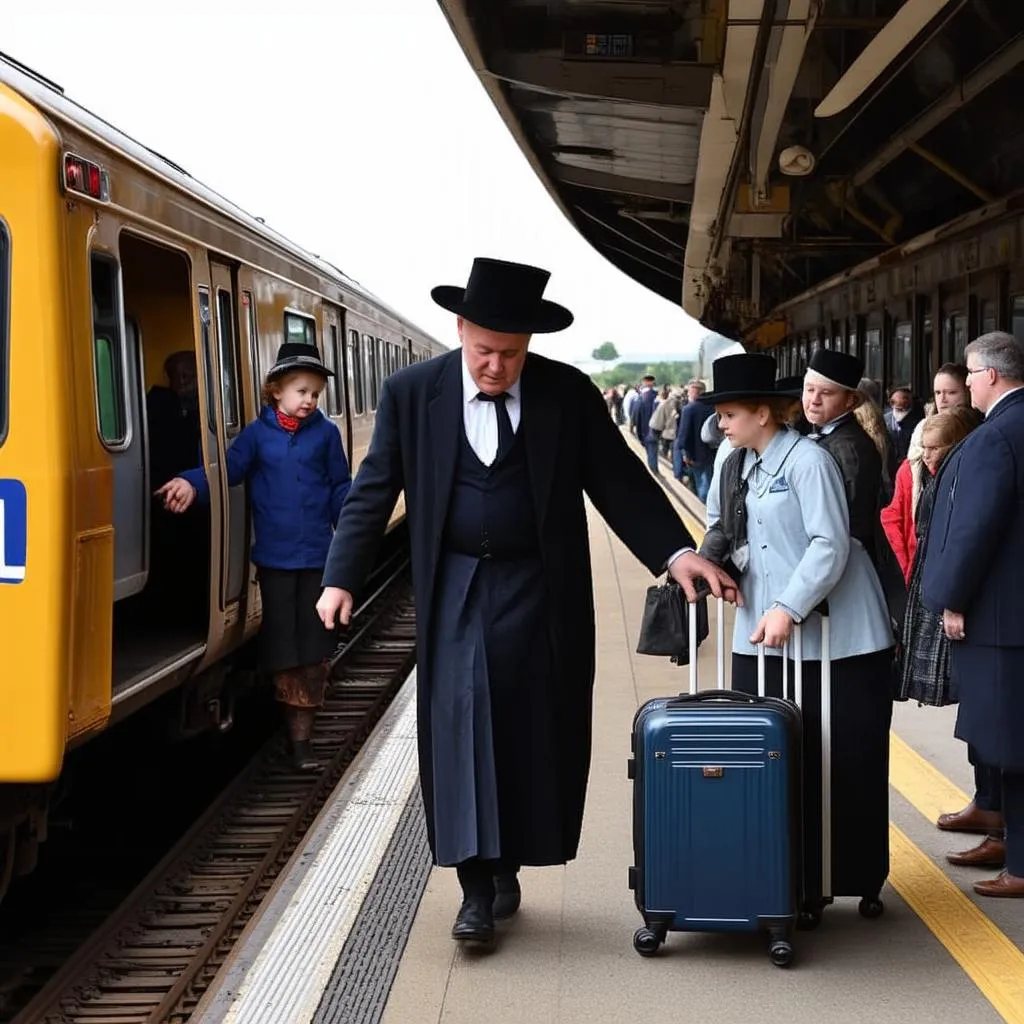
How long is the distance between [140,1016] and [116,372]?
82.6 inches

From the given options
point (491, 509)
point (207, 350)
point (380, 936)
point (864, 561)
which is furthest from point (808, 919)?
point (207, 350)

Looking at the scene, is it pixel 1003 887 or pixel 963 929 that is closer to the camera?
pixel 963 929

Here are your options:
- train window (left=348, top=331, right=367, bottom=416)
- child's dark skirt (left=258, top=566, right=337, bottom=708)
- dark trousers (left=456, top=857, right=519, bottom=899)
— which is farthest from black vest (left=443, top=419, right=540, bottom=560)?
train window (left=348, top=331, right=367, bottom=416)

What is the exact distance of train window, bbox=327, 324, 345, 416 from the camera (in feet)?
40.5

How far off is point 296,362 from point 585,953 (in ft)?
11.4

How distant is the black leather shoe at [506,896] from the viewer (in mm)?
5168

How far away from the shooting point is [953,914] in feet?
17.0

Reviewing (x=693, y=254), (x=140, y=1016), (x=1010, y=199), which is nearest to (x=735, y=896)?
(x=140, y=1016)

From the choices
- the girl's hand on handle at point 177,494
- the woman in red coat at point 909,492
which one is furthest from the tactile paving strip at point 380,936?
the woman in red coat at point 909,492

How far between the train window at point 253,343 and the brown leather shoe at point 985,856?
14.3 feet

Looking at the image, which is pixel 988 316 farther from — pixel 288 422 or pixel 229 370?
pixel 288 422

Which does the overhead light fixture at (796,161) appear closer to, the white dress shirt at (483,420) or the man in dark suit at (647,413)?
the white dress shirt at (483,420)

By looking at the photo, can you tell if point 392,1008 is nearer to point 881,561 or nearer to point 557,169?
point 881,561

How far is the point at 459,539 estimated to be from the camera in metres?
4.87
